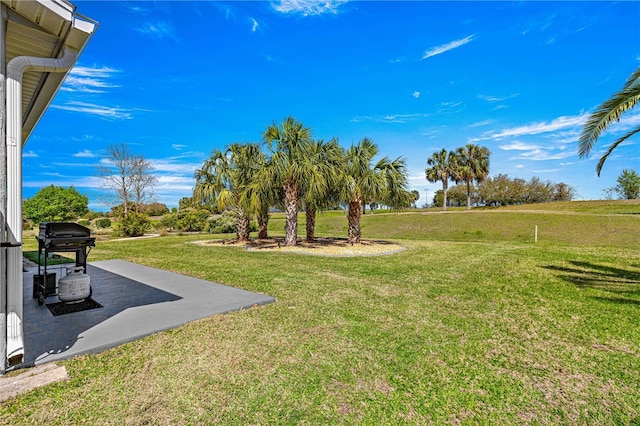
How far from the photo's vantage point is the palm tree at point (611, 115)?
6270 mm

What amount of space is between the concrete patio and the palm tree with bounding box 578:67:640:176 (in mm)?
8544

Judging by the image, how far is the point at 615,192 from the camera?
51.6 meters

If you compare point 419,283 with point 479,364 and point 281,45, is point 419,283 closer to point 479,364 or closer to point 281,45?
point 479,364

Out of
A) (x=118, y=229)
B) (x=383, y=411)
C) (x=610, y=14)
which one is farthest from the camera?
(x=118, y=229)

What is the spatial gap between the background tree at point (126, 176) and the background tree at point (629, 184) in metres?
71.6

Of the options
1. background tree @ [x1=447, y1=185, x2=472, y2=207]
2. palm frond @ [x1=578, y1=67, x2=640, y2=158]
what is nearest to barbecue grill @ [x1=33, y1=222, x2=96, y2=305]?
palm frond @ [x1=578, y1=67, x2=640, y2=158]

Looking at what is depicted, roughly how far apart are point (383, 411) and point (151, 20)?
15.3m

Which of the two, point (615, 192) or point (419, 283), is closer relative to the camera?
point (419, 283)

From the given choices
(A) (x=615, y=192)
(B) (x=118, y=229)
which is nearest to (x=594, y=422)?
(B) (x=118, y=229)

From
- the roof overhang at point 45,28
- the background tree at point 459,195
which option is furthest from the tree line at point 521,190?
the roof overhang at point 45,28

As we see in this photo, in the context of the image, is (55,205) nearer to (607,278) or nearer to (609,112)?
(609,112)

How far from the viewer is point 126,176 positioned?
29.7 metres

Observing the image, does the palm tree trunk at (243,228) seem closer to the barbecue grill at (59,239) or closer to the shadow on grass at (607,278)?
the barbecue grill at (59,239)

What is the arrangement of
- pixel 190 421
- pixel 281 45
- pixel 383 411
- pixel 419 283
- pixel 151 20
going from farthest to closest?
pixel 281 45 < pixel 151 20 < pixel 419 283 < pixel 383 411 < pixel 190 421
